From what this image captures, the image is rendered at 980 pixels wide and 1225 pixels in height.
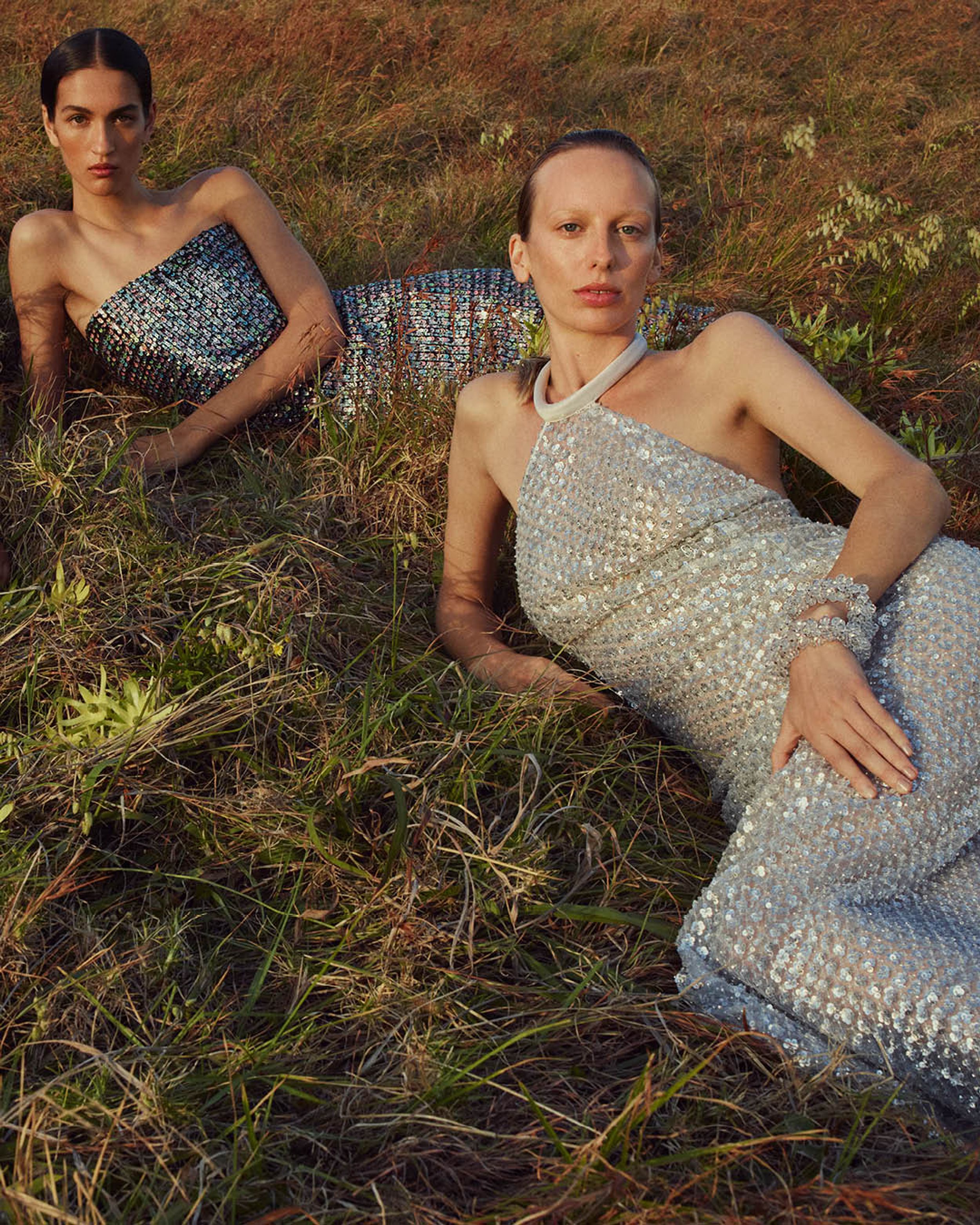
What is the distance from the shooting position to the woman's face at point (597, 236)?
275cm

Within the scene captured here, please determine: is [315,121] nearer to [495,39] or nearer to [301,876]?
[495,39]

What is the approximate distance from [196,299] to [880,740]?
2915 mm

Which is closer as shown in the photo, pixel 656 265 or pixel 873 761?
pixel 873 761

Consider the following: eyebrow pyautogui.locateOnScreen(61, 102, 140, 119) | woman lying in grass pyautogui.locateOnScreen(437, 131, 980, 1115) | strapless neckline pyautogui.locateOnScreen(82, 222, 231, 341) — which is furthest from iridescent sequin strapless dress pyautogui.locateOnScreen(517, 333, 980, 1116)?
eyebrow pyautogui.locateOnScreen(61, 102, 140, 119)

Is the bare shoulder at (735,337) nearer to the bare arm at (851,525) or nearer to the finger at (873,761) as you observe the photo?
the bare arm at (851,525)

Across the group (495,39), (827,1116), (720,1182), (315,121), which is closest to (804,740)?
(827,1116)

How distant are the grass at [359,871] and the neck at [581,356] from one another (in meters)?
0.61

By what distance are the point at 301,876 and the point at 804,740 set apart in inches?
39.1

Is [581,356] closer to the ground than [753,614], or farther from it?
farther from it

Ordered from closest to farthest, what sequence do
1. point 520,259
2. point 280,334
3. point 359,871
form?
point 359,871 → point 520,259 → point 280,334

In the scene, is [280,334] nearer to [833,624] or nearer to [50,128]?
[50,128]

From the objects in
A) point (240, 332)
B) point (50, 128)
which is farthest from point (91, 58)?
point (240, 332)

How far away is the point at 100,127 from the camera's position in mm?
3875

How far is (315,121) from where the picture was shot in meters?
5.86
